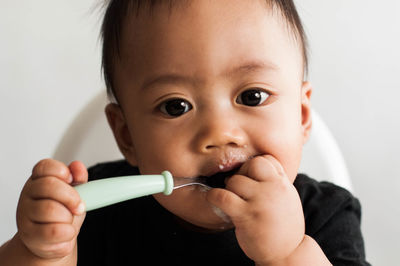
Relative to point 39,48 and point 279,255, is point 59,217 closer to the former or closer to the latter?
point 279,255

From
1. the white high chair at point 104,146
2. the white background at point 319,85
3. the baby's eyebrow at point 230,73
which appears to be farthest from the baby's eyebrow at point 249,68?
the white background at point 319,85

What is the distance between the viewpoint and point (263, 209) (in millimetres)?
548

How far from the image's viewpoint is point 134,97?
25.0 inches

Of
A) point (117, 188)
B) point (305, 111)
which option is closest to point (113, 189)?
point (117, 188)

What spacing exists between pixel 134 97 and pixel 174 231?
228mm

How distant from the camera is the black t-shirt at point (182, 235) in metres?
0.71

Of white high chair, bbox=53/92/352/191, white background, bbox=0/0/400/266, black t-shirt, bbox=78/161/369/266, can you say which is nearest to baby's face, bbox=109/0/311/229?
black t-shirt, bbox=78/161/369/266

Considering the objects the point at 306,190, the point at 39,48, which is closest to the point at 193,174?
the point at 306,190

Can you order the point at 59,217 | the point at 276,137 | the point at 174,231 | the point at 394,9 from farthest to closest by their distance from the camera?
the point at 394,9
the point at 174,231
the point at 276,137
the point at 59,217

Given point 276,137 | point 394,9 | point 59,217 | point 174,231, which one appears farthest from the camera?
point 394,9

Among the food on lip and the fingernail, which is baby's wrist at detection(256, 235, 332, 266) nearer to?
the food on lip

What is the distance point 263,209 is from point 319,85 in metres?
0.77

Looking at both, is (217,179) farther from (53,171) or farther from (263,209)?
(53,171)

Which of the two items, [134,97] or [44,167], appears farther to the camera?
[134,97]
